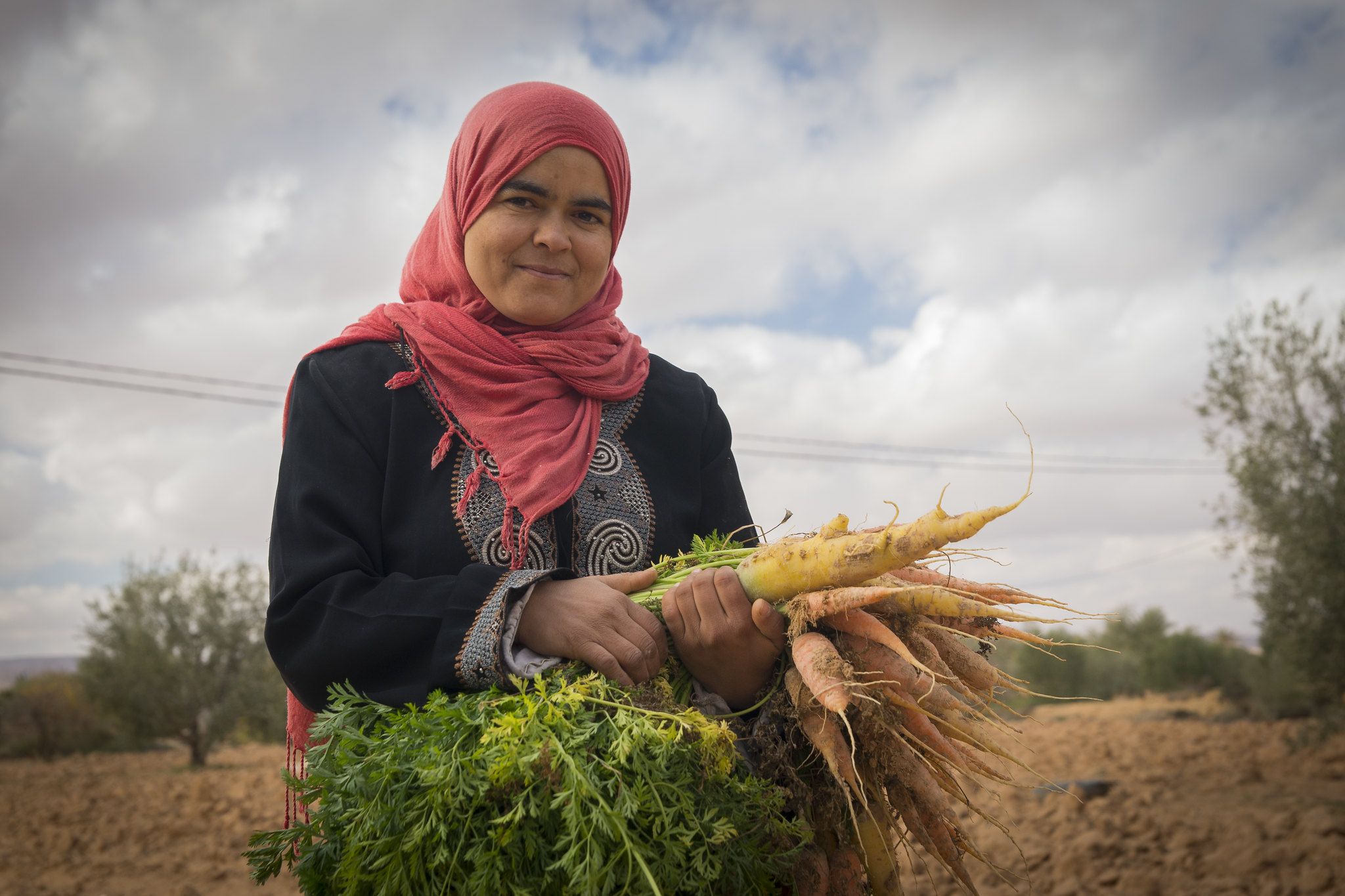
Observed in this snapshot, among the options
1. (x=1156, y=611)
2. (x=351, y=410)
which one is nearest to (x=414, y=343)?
(x=351, y=410)

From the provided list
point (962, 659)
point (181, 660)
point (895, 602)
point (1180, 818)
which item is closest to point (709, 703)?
point (895, 602)

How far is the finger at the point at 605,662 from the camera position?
174cm

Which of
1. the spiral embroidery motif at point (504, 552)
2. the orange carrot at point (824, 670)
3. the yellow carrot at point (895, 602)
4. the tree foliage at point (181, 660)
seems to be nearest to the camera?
Result: the orange carrot at point (824, 670)

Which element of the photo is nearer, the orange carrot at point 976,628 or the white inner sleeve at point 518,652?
the white inner sleeve at point 518,652

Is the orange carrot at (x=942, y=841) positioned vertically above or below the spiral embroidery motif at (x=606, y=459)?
below

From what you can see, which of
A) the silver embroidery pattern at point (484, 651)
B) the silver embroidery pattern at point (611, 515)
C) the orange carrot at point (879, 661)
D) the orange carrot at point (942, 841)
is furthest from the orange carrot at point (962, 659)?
the silver embroidery pattern at point (484, 651)

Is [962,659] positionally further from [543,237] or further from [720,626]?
[543,237]

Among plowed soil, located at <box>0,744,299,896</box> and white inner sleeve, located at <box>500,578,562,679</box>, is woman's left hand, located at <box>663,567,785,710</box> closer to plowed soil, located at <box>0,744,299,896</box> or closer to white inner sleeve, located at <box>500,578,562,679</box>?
white inner sleeve, located at <box>500,578,562,679</box>

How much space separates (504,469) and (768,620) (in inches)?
31.7

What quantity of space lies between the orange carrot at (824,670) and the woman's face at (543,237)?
3.82 ft

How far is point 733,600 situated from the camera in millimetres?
1828

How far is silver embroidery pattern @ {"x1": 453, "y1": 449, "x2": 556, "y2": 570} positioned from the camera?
2.08 meters

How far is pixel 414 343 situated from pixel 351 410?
0.96ft

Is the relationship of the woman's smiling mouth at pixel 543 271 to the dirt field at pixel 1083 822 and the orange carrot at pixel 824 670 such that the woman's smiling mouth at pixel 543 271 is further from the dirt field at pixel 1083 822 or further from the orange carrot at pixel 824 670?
the dirt field at pixel 1083 822
